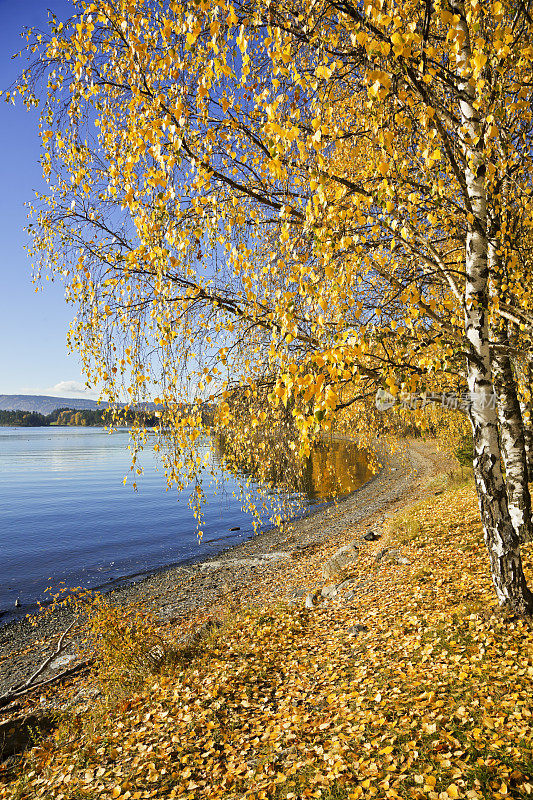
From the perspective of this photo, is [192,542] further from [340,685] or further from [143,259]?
[143,259]

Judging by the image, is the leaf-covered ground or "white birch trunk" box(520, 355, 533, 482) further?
"white birch trunk" box(520, 355, 533, 482)

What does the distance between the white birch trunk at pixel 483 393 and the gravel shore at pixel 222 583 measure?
673cm

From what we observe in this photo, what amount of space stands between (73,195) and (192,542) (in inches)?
861

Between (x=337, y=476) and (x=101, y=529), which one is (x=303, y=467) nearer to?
(x=101, y=529)

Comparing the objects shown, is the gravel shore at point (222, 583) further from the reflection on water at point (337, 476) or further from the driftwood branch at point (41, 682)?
the reflection on water at point (337, 476)

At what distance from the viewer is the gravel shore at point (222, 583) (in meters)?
13.1

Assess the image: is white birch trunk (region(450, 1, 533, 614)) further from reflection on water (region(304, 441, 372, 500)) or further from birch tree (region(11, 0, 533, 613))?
reflection on water (region(304, 441, 372, 500))

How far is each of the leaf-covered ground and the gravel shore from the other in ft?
15.1

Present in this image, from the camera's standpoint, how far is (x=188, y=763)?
5.24 m

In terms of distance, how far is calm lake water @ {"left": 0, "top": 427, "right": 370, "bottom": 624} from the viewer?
20.1 m

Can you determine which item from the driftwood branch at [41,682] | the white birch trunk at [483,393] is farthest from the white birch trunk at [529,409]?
the driftwood branch at [41,682]

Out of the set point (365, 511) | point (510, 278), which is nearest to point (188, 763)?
point (510, 278)

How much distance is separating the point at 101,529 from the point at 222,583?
46.1 ft

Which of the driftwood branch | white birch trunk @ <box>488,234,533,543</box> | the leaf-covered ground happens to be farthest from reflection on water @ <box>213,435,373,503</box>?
the driftwood branch
